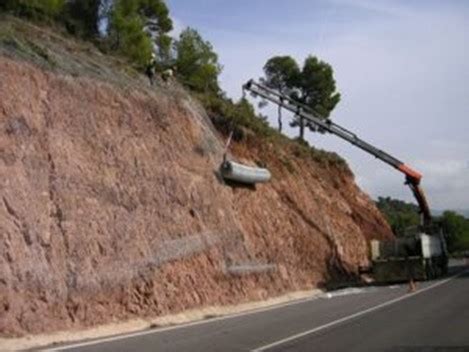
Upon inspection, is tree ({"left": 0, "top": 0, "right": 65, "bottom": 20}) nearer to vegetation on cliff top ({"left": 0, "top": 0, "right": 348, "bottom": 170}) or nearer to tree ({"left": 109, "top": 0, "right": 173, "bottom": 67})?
vegetation on cliff top ({"left": 0, "top": 0, "right": 348, "bottom": 170})

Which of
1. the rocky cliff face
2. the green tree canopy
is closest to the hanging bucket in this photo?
the rocky cliff face

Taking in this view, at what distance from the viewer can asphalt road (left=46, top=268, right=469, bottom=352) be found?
15016 millimetres

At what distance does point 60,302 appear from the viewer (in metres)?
19.5

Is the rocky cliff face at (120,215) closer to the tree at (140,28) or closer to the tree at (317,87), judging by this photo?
the tree at (140,28)

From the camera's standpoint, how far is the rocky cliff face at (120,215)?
65.3 ft

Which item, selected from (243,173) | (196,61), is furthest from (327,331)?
(196,61)

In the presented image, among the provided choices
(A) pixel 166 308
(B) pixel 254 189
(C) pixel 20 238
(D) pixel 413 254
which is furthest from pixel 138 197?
(D) pixel 413 254

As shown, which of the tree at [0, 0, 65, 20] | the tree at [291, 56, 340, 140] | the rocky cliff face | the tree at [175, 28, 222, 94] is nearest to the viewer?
→ the rocky cliff face

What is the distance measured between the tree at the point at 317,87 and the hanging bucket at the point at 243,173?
30822 mm

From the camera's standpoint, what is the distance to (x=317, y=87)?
224 feet

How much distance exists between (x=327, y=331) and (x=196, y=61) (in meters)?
32.0

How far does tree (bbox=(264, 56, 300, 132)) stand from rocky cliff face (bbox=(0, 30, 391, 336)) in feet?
107

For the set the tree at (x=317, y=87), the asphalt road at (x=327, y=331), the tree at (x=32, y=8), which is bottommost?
the asphalt road at (x=327, y=331)

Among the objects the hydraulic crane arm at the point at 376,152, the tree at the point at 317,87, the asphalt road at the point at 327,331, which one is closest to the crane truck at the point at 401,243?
the hydraulic crane arm at the point at 376,152
